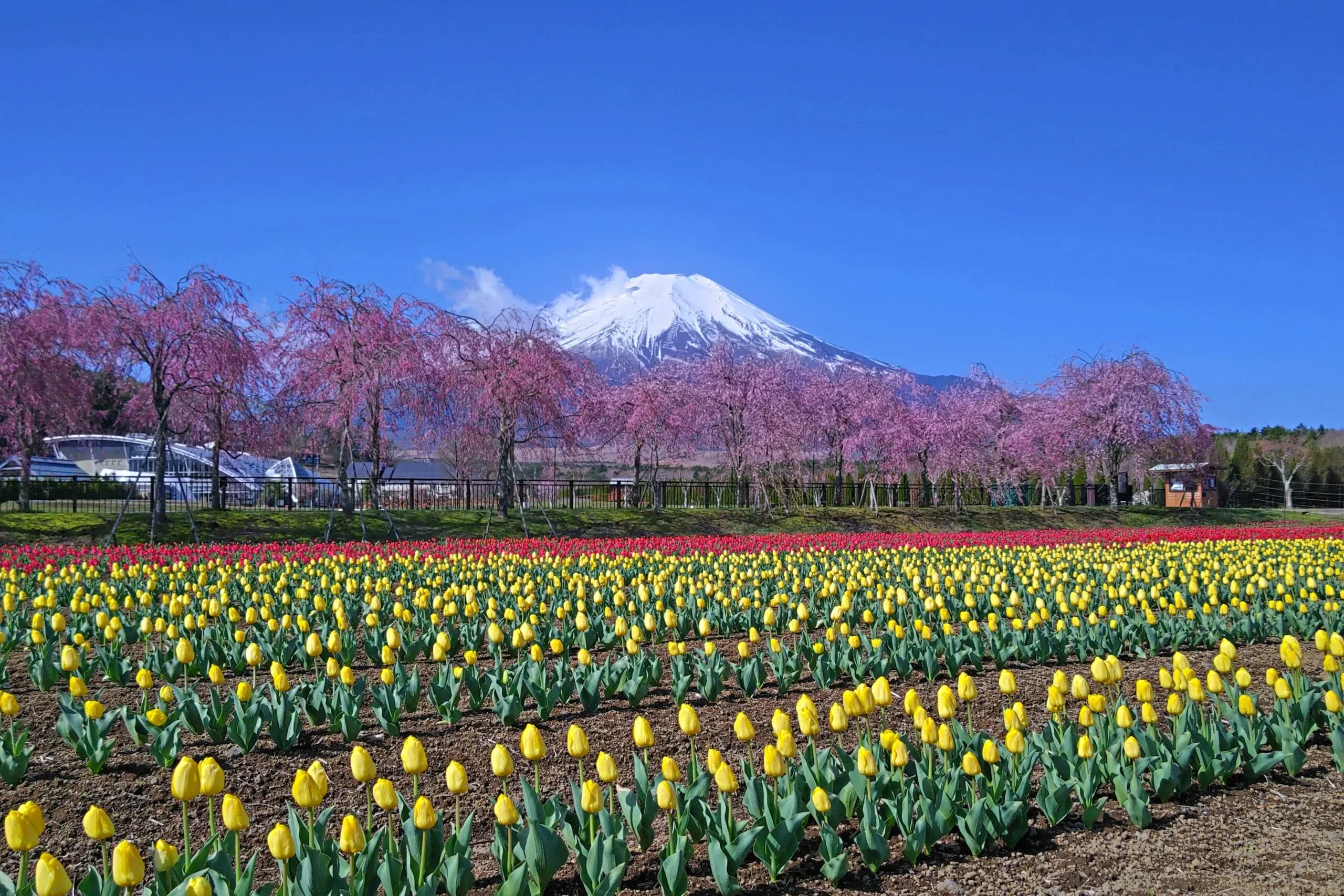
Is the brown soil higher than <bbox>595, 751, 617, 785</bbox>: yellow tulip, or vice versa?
<bbox>595, 751, 617, 785</bbox>: yellow tulip

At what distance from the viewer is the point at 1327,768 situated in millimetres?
5031

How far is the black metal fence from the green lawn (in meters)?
0.99

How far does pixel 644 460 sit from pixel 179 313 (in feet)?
75.2

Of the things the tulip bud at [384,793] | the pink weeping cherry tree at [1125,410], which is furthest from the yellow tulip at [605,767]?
the pink weeping cherry tree at [1125,410]

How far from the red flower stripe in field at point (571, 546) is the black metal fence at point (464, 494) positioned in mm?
6427

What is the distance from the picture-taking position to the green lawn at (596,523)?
66.2 feet

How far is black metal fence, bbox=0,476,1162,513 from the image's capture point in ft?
91.5

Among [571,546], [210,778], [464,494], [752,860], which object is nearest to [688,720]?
[752,860]

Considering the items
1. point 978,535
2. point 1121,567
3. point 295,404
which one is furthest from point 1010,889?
point 295,404

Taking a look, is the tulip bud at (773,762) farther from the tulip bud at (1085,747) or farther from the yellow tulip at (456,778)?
the tulip bud at (1085,747)

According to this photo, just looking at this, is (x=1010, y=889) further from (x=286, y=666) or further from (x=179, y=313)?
(x=179, y=313)

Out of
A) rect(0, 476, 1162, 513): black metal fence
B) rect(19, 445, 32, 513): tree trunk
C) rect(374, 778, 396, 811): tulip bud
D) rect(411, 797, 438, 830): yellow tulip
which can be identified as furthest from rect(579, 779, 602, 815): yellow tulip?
rect(19, 445, 32, 513): tree trunk

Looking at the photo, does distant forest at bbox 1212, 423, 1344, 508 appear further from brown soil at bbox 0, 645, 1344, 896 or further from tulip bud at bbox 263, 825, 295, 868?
tulip bud at bbox 263, 825, 295, 868

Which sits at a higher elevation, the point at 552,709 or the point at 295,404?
the point at 295,404
